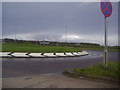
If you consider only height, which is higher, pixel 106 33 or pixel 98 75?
pixel 106 33

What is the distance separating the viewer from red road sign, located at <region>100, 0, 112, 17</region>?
8.46 m

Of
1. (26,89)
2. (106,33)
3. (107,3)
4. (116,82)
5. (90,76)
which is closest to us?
(26,89)

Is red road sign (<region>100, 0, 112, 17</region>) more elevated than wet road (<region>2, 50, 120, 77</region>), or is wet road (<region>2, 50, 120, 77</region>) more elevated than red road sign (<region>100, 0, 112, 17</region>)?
red road sign (<region>100, 0, 112, 17</region>)

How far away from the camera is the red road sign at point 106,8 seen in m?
8.46

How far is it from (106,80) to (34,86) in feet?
10.1

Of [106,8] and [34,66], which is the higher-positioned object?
[106,8]

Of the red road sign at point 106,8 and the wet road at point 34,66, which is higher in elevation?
the red road sign at point 106,8

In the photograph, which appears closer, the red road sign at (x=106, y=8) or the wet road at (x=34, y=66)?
the red road sign at (x=106, y=8)

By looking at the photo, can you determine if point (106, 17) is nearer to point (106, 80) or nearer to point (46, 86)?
point (106, 80)

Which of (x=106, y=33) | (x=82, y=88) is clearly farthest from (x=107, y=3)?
(x=82, y=88)

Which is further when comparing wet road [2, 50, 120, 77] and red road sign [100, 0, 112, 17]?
wet road [2, 50, 120, 77]

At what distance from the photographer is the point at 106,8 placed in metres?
8.55

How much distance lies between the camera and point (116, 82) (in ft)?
21.1

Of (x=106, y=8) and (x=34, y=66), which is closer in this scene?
(x=106, y=8)
